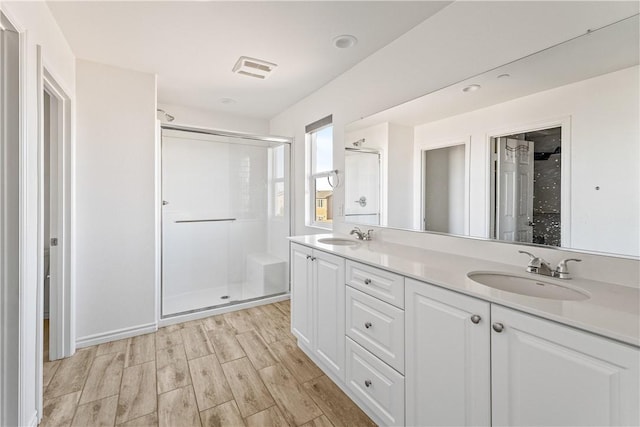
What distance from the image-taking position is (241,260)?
3443 millimetres

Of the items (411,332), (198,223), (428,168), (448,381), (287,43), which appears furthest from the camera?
(198,223)

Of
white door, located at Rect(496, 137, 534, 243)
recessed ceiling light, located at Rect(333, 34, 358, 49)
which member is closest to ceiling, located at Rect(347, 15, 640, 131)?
white door, located at Rect(496, 137, 534, 243)

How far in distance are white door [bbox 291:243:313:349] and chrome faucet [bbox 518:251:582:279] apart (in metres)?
1.29

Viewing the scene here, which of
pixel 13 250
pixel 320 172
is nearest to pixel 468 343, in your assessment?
pixel 13 250

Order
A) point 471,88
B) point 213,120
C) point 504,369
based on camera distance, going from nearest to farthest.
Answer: point 504,369
point 471,88
point 213,120

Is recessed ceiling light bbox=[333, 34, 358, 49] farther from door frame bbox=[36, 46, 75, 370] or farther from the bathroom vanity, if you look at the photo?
door frame bbox=[36, 46, 75, 370]

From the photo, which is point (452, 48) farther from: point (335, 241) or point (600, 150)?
point (335, 241)

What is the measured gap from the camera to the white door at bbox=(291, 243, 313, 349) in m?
2.04

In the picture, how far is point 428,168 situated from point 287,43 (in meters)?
1.39

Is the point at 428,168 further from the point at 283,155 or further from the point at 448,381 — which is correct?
the point at 283,155

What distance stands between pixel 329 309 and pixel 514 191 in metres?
1.27

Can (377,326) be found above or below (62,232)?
below

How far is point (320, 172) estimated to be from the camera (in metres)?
3.04

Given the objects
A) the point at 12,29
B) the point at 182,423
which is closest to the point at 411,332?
the point at 182,423
